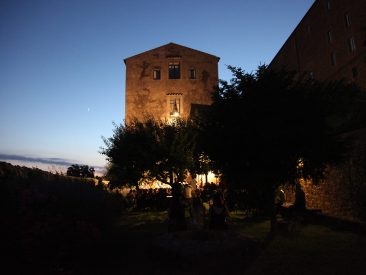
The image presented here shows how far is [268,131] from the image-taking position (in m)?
10.0

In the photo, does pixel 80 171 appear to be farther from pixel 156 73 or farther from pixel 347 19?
pixel 347 19

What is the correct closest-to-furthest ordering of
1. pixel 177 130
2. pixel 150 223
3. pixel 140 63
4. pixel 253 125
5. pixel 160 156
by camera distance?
pixel 253 125
pixel 150 223
pixel 160 156
pixel 177 130
pixel 140 63

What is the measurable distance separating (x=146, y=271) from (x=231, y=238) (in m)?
2.28

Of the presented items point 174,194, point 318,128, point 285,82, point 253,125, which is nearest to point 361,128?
point 318,128

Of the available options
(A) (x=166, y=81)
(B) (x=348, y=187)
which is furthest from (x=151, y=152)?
(A) (x=166, y=81)

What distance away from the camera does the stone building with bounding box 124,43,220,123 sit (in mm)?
35000

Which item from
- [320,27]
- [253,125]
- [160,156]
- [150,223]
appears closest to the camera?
[253,125]

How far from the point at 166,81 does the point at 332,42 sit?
17.2 meters

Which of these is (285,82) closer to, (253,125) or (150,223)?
(253,125)

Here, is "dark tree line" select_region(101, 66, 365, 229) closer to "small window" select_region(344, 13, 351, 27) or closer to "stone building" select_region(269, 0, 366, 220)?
"stone building" select_region(269, 0, 366, 220)

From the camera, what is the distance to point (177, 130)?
24172 mm

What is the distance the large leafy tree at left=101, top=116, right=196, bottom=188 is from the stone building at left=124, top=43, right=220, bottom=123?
420 inches

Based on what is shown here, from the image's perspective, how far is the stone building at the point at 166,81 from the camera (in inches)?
1378

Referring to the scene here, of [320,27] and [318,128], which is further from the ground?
[320,27]
